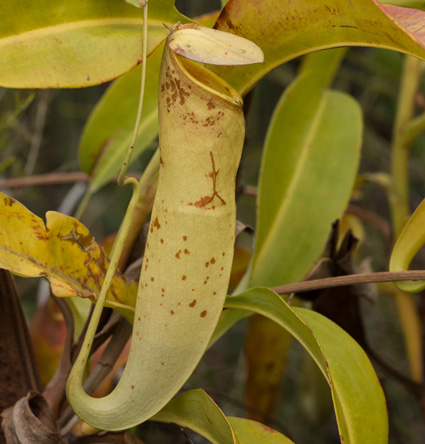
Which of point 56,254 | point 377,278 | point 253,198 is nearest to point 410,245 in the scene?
point 377,278

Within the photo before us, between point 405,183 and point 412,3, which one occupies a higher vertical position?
point 412,3

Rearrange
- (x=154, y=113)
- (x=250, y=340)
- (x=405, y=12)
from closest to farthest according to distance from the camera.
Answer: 1. (x=405, y=12)
2. (x=154, y=113)
3. (x=250, y=340)

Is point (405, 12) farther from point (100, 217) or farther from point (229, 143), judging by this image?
point (100, 217)

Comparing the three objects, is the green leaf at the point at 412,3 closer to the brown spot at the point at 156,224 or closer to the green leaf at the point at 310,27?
the green leaf at the point at 310,27

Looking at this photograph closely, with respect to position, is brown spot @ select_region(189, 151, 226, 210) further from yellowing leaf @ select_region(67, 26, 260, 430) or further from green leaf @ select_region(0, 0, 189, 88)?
green leaf @ select_region(0, 0, 189, 88)

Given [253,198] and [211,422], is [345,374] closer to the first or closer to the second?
[211,422]

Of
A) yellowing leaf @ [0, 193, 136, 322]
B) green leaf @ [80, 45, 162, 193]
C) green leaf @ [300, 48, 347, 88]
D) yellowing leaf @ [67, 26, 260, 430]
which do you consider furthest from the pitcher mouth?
green leaf @ [300, 48, 347, 88]

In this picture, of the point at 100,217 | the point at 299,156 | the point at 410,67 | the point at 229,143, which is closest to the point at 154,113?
the point at 299,156
